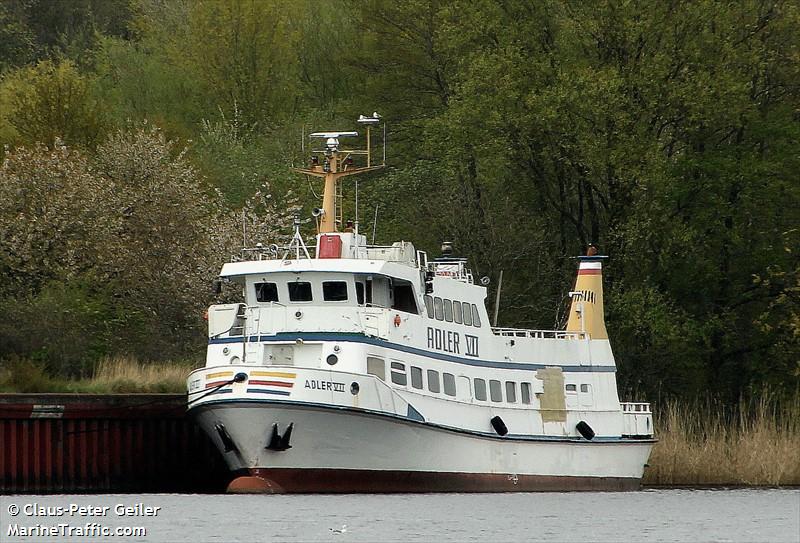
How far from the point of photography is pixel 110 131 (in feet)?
194

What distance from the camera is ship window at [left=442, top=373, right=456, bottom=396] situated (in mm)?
40219

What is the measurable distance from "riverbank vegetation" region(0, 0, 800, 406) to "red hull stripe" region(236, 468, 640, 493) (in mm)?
11507

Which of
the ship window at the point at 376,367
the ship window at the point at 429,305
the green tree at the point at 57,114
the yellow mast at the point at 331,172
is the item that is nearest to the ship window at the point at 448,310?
the ship window at the point at 429,305

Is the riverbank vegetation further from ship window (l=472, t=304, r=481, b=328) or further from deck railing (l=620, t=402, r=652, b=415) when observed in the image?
ship window (l=472, t=304, r=481, b=328)

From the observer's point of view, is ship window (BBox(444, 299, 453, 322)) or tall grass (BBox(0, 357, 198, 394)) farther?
tall grass (BBox(0, 357, 198, 394))

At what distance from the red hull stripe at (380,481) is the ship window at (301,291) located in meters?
3.91

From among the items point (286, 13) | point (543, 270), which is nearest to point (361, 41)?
point (286, 13)

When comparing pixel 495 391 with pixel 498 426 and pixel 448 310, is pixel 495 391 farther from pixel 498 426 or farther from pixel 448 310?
pixel 448 310

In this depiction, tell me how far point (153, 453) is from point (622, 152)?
20.4 m

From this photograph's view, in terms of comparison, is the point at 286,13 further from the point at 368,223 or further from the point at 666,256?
the point at 666,256

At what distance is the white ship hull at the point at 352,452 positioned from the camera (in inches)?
1473

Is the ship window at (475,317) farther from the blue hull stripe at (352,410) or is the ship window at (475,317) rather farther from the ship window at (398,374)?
the ship window at (398,374)

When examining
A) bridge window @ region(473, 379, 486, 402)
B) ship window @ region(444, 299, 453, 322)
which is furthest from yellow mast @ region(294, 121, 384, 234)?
bridge window @ region(473, 379, 486, 402)

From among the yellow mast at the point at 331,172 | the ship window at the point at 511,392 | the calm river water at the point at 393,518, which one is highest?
the yellow mast at the point at 331,172
